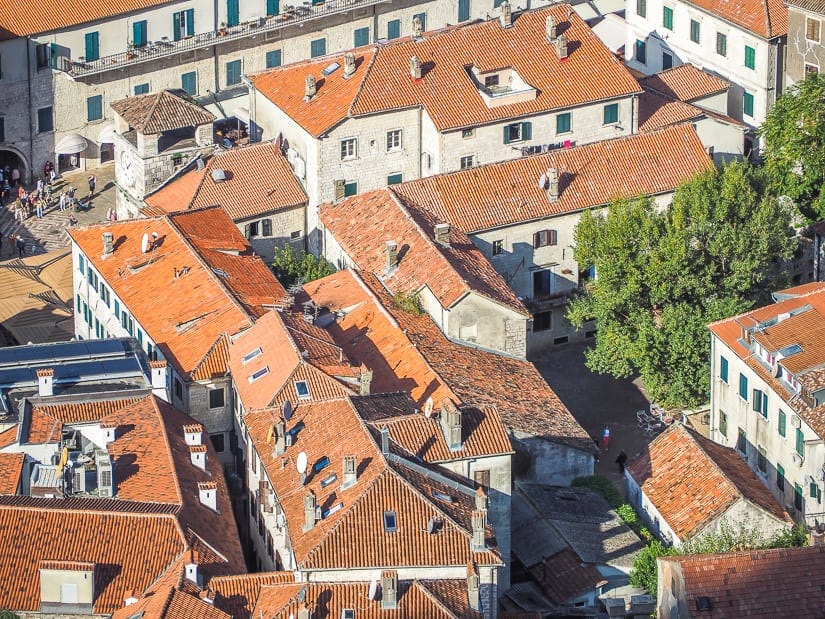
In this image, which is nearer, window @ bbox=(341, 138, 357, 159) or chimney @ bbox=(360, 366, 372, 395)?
chimney @ bbox=(360, 366, 372, 395)

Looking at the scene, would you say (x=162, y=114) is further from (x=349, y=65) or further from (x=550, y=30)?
(x=550, y=30)

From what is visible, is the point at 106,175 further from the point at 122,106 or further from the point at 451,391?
the point at 451,391

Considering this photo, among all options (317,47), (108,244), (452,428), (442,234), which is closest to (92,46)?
(317,47)

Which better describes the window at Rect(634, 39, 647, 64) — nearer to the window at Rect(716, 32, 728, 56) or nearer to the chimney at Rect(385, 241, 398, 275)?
the window at Rect(716, 32, 728, 56)

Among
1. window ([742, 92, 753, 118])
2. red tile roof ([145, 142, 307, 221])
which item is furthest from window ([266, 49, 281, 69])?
window ([742, 92, 753, 118])

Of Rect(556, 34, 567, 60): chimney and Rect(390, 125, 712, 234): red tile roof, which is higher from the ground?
Rect(556, 34, 567, 60): chimney

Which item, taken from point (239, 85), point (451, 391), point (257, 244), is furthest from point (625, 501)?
point (239, 85)

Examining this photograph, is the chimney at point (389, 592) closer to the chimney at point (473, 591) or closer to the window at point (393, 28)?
the chimney at point (473, 591)
